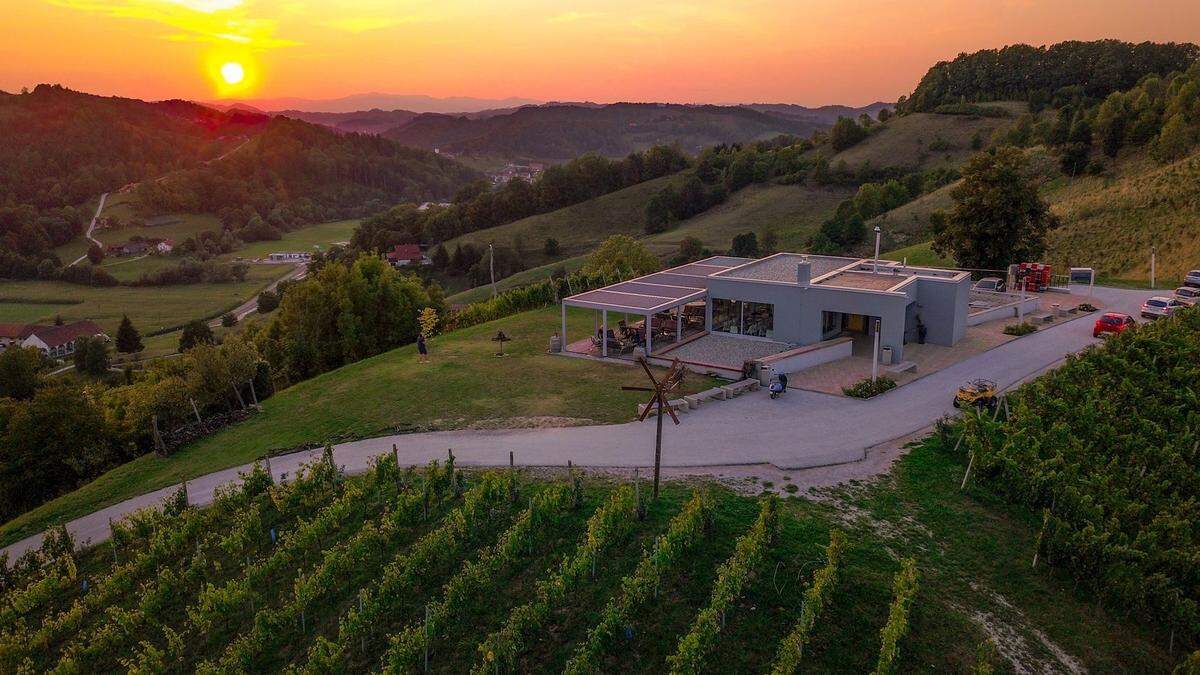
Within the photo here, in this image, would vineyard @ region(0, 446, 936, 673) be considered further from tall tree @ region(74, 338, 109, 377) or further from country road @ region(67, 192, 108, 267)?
country road @ region(67, 192, 108, 267)

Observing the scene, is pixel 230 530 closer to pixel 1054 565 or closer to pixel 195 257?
pixel 1054 565

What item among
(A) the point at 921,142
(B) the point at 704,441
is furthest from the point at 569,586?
(A) the point at 921,142

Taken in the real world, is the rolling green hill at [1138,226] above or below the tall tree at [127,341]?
above

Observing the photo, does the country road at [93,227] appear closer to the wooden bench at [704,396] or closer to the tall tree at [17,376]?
the tall tree at [17,376]

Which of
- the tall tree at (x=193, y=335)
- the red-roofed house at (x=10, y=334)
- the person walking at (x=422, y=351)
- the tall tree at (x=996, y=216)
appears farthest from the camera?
the red-roofed house at (x=10, y=334)

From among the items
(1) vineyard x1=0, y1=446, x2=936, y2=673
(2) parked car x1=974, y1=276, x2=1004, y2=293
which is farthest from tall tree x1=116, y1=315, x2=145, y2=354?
(2) parked car x1=974, y1=276, x2=1004, y2=293

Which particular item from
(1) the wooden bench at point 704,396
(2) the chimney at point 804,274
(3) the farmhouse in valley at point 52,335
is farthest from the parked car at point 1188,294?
(3) the farmhouse in valley at point 52,335

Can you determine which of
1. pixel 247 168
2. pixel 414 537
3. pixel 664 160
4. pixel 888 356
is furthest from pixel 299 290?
pixel 247 168
